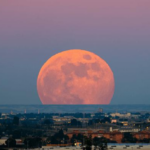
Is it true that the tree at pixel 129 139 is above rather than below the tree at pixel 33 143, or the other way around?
above

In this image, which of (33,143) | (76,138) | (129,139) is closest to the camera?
(33,143)

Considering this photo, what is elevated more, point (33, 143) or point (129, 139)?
point (129, 139)

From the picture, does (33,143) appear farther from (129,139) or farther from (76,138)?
(129,139)

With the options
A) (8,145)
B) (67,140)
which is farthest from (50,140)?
(8,145)

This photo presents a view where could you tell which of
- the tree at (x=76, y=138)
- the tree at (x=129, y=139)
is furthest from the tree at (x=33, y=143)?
the tree at (x=129, y=139)

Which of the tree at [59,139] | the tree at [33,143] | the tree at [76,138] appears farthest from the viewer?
the tree at [76,138]

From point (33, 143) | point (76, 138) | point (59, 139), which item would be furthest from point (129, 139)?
point (33, 143)

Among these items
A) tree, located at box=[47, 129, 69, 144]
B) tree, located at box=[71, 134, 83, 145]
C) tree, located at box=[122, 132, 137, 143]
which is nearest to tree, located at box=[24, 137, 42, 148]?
tree, located at box=[47, 129, 69, 144]

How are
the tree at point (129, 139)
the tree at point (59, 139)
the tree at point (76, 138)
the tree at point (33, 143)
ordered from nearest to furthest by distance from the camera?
the tree at point (33, 143), the tree at point (129, 139), the tree at point (59, 139), the tree at point (76, 138)

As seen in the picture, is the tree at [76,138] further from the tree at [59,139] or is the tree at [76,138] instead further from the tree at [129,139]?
the tree at [129,139]

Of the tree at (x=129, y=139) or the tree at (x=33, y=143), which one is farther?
the tree at (x=129, y=139)

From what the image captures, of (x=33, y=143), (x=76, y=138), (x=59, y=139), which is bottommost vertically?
(x=33, y=143)

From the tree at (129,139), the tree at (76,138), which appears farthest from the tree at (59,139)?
the tree at (129,139)

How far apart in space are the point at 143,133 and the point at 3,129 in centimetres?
2217
